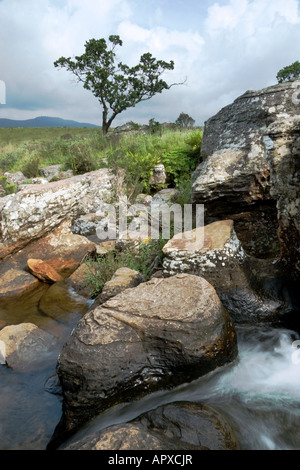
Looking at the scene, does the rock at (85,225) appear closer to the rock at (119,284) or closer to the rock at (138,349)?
the rock at (119,284)

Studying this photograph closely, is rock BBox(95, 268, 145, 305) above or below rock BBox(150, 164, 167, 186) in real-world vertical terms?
below

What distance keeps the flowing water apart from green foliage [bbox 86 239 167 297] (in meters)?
1.85

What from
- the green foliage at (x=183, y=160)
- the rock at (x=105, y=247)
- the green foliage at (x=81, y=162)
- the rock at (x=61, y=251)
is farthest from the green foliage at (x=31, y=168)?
the rock at (x=105, y=247)

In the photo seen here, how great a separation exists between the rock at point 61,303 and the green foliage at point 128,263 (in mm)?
312

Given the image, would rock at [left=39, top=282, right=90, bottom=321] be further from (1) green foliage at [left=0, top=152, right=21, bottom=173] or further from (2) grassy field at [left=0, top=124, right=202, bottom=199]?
(1) green foliage at [left=0, top=152, right=21, bottom=173]

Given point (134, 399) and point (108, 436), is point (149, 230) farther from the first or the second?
point (108, 436)

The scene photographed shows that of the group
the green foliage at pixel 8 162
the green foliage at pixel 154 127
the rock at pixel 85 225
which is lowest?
the rock at pixel 85 225

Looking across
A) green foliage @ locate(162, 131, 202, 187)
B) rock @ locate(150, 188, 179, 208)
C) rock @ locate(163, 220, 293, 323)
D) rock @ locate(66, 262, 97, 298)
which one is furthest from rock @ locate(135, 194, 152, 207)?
rock @ locate(163, 220, 293, 323)

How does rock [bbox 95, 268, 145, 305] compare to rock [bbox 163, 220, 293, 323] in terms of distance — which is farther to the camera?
rock [bbox 95, 268, 145, 305]

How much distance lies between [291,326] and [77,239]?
196 inches

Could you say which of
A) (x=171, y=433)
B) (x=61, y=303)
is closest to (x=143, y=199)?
(x=61, y=303)

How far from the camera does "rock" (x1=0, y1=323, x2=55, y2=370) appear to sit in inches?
157

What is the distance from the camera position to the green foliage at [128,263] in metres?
5.53
